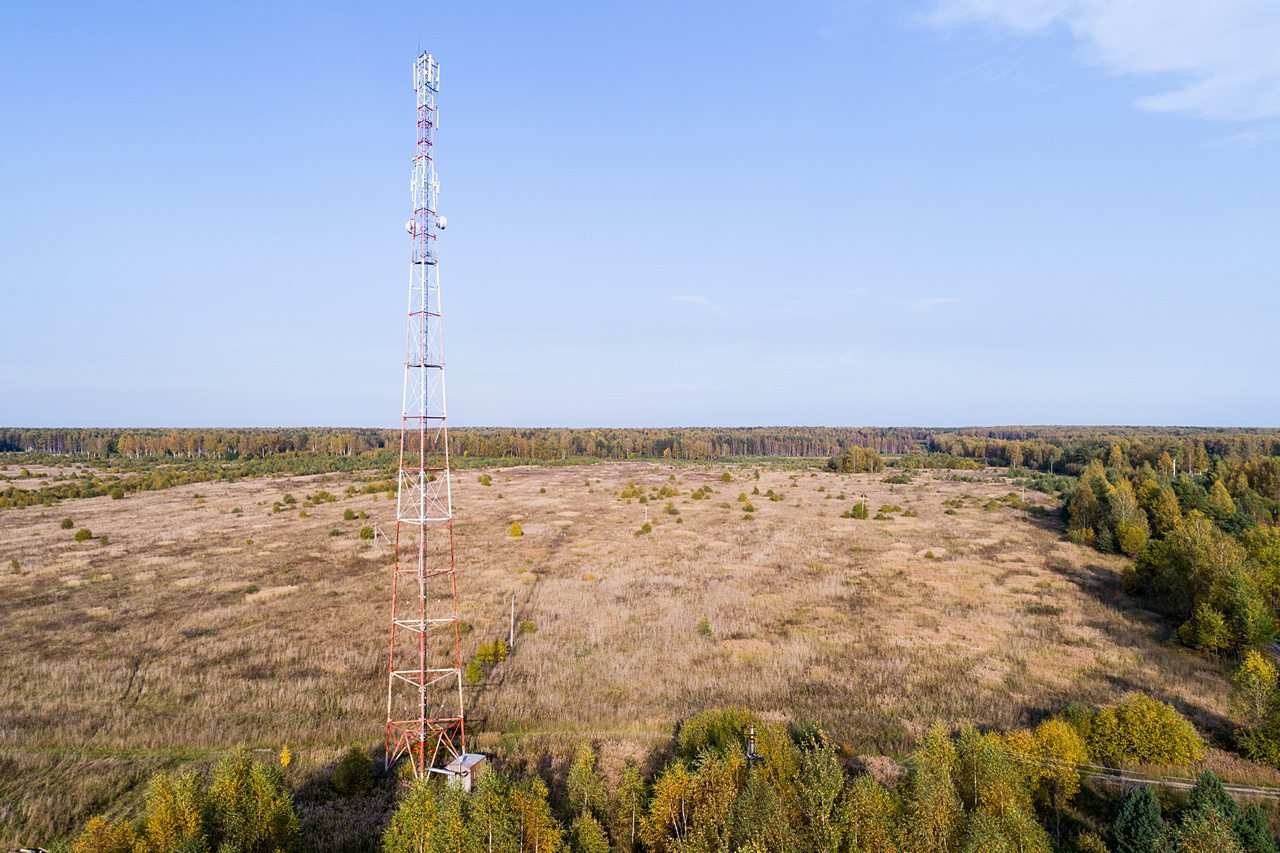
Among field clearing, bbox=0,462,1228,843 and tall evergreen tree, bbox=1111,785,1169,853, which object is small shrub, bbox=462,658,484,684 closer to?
field clearing, bbox=0,462,1228,843

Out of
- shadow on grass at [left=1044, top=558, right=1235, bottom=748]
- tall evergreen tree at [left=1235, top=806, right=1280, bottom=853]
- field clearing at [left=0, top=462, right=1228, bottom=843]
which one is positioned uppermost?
tall evergreen tree at [left=1235, top=806, right=1280, bottom=853]

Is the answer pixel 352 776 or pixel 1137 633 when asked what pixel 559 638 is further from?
pixel 1137 633

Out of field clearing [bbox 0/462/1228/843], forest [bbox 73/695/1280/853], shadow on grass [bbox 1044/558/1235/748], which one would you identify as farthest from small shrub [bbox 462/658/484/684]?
shadow on grass [bbox 1044/558/1235/748]

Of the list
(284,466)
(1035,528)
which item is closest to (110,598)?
(1035,528)

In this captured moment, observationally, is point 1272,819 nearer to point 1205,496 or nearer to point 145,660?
point 145,660

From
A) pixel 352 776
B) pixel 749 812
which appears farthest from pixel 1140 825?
pixel 352 776

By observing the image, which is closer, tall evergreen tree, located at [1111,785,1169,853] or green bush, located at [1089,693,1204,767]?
tall evergreen tree, located at [1111,785,1169,853]

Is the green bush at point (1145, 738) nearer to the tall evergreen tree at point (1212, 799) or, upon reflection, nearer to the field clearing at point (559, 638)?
the field clearing at point (559, 638)

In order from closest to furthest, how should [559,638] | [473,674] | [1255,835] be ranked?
1. [1255,835]
2. [473,674]
3. [559,638]
